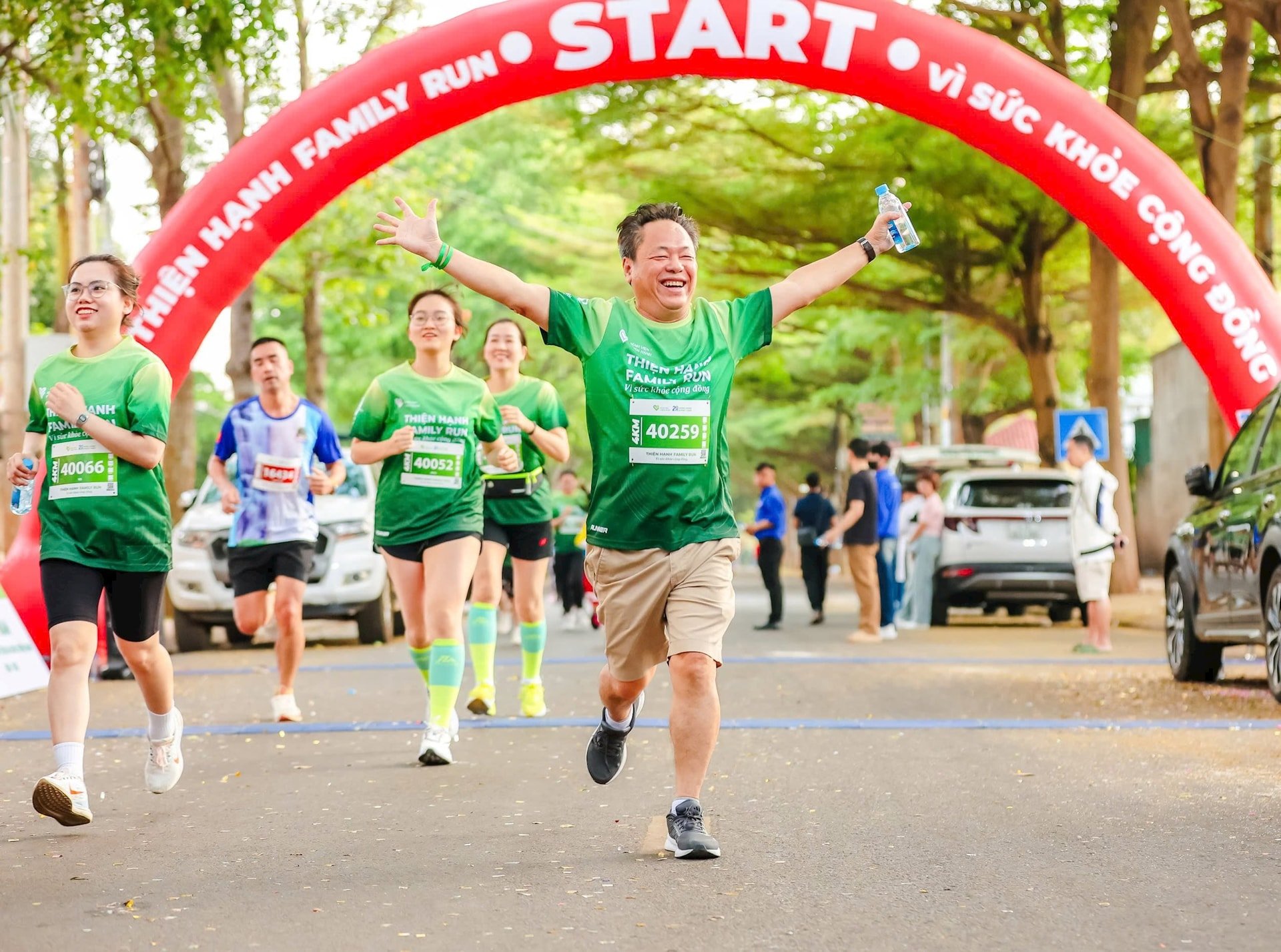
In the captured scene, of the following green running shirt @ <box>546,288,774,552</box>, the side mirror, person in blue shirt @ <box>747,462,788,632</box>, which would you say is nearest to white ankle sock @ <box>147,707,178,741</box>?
green running shirt @ <box>546,288,774,552</box>

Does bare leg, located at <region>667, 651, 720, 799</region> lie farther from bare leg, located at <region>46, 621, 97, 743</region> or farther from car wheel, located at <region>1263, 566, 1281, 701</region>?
car wheel, located at <region>1263, 566, 1281, 701</region>

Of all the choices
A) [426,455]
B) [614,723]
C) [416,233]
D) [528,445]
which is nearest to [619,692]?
[614,723]

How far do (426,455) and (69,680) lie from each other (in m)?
2.55

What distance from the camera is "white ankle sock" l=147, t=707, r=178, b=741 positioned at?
7.12 meters

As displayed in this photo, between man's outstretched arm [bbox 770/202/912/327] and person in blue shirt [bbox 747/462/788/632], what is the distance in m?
13.2

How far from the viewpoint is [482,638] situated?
390 inches

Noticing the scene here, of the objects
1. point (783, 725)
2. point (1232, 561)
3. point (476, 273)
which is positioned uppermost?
point (476, 273)

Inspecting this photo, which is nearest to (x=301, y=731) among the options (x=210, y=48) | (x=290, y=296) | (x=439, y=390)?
(x=439, y=390)

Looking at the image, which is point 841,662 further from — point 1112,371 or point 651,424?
point 1112,371

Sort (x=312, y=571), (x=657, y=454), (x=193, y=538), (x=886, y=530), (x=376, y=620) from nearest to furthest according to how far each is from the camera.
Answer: (x=657, y=454) < (x=312, y=571) < (x=193, y=538) < (x=376, y=620) < (x=886, y=530)

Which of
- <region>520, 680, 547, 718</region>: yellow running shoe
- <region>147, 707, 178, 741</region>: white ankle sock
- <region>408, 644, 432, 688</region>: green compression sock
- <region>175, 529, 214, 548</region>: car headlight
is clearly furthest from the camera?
<region>175, 529, 214, 548</region>: car headlight

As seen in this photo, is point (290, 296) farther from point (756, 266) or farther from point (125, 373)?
point (125, 373)

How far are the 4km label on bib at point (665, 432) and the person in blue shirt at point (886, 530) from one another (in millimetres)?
12251

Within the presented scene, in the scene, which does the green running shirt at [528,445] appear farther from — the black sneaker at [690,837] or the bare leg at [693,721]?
the black sneaker at [690,837]
